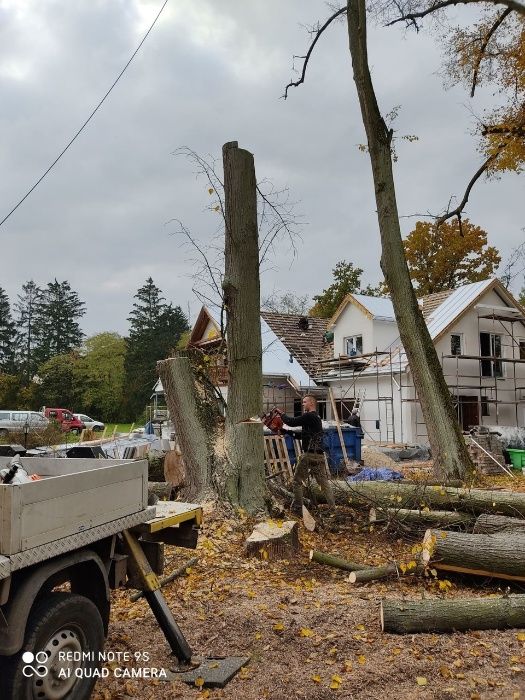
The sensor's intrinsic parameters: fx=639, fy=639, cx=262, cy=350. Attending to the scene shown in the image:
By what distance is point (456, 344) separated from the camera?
27.7m

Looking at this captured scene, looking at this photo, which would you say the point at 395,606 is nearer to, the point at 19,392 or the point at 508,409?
the point at 508,409

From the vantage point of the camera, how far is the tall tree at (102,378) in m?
61.9

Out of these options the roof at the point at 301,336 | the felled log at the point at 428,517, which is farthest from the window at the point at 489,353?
the felled log at the point at 428,517

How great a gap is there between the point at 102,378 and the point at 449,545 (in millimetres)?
59970

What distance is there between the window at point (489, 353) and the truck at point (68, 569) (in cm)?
2601

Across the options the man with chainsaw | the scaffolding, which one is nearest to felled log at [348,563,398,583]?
the man with chainsaw

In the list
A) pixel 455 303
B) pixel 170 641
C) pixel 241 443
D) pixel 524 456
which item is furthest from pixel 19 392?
pixel 170 641

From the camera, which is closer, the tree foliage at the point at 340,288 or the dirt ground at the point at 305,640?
the dirt ground at the point at 305,640

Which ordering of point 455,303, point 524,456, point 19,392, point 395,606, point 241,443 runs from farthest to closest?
point 19,392 → point 455,303 → point 524,456 → point 241,443 → point 395,606

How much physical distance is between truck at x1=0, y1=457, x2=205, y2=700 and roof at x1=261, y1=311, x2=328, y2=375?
85.1 feet

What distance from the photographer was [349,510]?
9.09m

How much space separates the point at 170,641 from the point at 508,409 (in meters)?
26.8

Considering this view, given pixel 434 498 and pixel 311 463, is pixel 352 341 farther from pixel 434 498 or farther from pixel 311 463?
pixel 434 498

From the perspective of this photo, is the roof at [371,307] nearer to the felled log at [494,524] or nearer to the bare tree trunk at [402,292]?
the bare tree trunk at [402,292]
